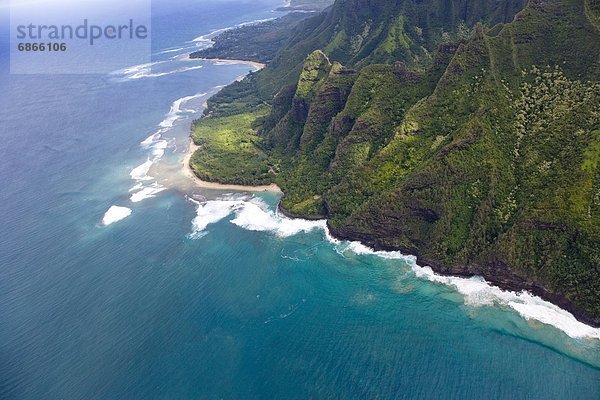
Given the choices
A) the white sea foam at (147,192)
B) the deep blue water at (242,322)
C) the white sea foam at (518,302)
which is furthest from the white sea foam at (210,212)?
the white sea foam at (518,302)

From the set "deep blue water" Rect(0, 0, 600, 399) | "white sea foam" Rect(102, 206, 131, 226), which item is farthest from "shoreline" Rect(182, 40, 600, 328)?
"white sea foam" Rect(102, 206, 131, 226)

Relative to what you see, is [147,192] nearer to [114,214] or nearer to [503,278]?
[114,214]

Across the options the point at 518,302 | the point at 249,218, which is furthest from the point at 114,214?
the point at 518,302

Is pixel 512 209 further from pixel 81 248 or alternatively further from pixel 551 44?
pixel 81 248

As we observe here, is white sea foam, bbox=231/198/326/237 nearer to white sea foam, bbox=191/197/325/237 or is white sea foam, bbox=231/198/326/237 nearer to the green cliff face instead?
white sea foam, bbox=191/197/325/237

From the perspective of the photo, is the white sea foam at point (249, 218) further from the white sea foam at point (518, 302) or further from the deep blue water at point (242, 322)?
the white sea foam at point (518, 302)
